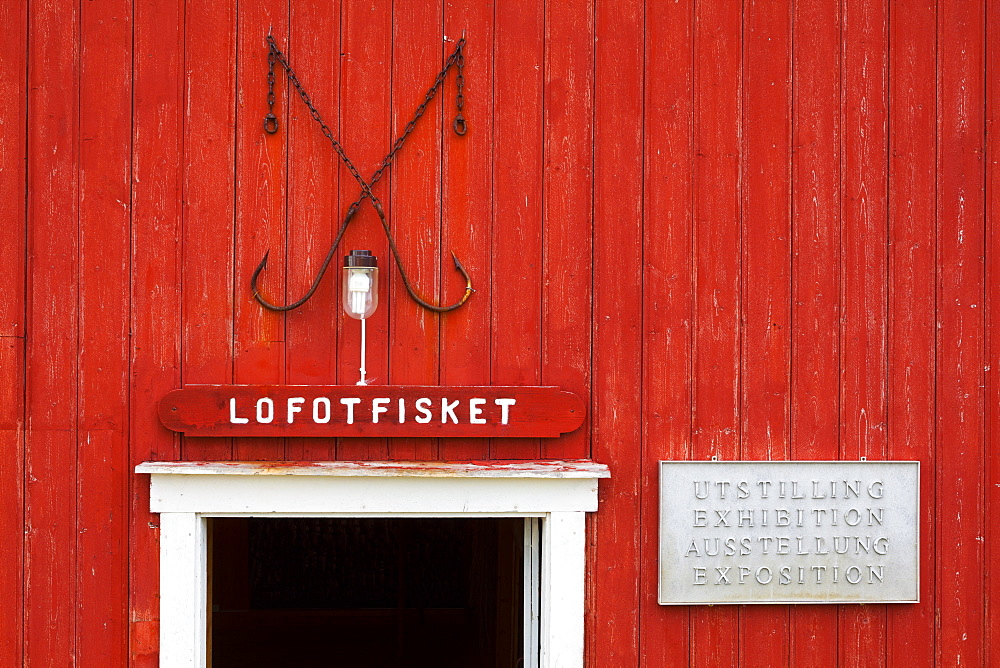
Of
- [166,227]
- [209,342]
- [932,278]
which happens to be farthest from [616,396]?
[166,227]

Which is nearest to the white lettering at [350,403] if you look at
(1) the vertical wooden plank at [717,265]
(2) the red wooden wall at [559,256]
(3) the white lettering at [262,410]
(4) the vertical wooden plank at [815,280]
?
(2) the red wooden wall at [559,256]

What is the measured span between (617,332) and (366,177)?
37.5 inches

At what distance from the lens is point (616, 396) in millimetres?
3146

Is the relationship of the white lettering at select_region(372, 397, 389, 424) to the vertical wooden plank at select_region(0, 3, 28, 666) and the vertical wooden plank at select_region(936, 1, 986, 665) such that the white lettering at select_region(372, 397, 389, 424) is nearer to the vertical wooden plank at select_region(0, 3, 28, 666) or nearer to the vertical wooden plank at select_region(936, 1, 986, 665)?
the vertical wooden plank at select_region(0, 3, 28, 666)

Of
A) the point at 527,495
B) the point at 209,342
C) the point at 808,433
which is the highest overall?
the point at 209,342

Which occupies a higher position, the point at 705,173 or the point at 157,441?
the point at 705,173

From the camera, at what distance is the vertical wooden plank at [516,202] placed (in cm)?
313

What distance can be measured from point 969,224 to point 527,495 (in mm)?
1711

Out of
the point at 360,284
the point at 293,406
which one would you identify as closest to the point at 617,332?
the point at 360,284

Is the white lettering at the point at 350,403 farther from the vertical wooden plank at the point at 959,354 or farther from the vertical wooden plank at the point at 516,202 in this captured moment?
the vertical wooden plank at the point at 959,354


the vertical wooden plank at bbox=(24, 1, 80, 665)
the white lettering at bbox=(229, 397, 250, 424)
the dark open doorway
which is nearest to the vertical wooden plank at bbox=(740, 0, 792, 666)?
the white lettering at bbox=(229, 397, 250, 424)

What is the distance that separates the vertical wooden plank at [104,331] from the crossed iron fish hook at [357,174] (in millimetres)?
440

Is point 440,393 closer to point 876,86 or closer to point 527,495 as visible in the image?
point 527,495

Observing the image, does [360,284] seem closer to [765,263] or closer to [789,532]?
[765,263]
